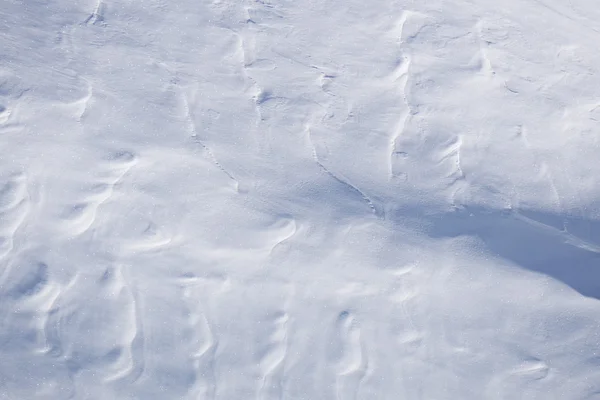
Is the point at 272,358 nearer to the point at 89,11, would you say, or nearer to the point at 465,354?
the point at 465,354

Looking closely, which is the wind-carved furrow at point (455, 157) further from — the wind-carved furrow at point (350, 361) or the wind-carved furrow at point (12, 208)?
the wind-carved furrow at point (12, 208)

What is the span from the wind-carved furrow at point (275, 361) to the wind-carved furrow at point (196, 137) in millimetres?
614

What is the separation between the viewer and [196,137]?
7.61 feet

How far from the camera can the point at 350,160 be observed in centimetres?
232

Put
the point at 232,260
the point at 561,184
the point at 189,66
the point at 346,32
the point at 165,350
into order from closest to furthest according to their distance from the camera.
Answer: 1. the point at 165,350
2. the point at 232,260
3. the point at 561,184
4. the point at 189,66
5. the point at 346,32

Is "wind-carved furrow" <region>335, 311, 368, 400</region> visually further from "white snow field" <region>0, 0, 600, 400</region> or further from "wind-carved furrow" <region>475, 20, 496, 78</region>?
"wind-carved furrow" <region>475, 20, 496, 78</region>

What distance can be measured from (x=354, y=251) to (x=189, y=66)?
47.4 inches

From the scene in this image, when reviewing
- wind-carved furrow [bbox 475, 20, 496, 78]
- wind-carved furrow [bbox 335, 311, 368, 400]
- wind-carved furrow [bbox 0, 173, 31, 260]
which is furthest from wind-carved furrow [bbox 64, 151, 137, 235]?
wind-carved furrow [bbox 475, 20, 496, 78]

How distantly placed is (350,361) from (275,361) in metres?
0.29

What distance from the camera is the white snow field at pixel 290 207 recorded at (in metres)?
2.00

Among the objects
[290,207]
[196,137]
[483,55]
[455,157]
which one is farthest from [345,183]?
[483,55]

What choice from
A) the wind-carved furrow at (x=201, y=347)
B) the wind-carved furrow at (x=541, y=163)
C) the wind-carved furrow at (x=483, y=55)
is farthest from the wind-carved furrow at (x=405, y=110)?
the wind-carved furrow at (x=201, y=347)

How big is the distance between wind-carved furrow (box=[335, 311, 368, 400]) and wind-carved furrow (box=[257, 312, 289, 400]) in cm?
21

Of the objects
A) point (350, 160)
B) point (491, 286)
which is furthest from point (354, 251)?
point (491, 286)
